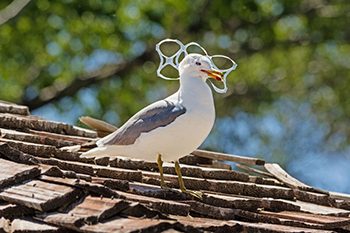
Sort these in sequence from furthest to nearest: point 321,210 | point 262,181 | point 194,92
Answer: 1. point 262,181
2. point 321,210
3. point 194,92

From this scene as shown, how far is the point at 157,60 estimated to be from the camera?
388 inches

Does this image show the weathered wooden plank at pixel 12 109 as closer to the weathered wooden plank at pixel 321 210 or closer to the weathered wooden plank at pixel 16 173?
Result: the weathered wooden plank at pixel 16 173

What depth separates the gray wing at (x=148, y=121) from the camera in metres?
2.47

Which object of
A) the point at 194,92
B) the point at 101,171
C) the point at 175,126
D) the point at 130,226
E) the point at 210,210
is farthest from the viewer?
the point at 101,171

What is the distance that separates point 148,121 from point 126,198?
0.58m

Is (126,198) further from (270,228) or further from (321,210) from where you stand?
(321,210)

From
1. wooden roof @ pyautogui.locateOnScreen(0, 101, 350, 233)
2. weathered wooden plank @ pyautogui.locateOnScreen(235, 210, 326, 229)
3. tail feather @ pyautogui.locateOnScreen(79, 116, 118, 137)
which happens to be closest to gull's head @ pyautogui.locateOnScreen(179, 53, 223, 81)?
wooden roof @ pyautogui.locateOnScreen(0, 101, 350, 233)

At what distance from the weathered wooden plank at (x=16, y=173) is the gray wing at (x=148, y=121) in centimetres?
54

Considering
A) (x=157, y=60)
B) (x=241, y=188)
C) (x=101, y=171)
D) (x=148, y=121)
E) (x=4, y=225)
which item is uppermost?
(x=157, y=60)

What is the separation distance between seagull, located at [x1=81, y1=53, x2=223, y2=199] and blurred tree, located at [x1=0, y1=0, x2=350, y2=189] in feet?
23.5

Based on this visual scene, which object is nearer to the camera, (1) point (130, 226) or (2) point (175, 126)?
(1) point (130, 226)

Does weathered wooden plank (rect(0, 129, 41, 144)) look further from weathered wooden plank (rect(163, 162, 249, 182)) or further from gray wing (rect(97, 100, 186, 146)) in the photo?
weathered wooden plank (rect(163, 162, 249, 182))

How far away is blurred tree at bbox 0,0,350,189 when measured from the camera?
387 inches

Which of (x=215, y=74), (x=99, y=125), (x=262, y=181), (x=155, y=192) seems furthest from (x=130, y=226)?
(x=99, y=125)
